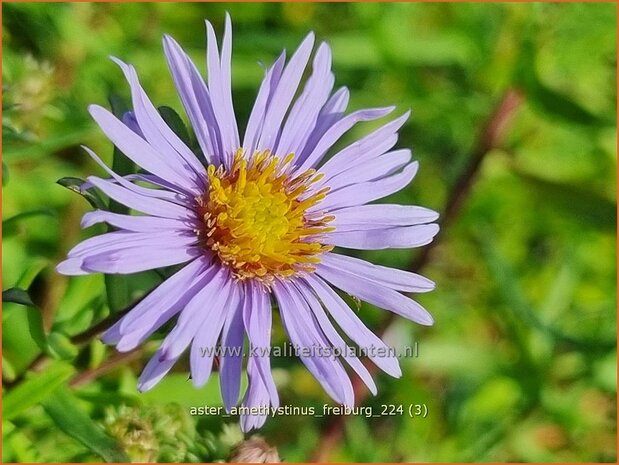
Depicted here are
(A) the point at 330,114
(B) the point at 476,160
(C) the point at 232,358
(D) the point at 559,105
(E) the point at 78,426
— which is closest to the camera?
(C) the point at 232,358

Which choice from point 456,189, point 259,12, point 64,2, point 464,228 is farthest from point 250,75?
point 464,228

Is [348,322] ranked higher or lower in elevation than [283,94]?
lower

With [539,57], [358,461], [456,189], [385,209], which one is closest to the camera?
[385,209]

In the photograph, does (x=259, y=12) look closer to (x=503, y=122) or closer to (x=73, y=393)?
(x=503, y=122)

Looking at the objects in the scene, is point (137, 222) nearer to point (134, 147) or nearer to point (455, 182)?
point (134, 147)

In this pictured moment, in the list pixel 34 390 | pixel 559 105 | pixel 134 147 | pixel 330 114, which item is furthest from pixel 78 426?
pixel 559 105

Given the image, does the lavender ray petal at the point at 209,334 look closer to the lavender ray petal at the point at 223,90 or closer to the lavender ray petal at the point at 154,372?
the lavender ray petal at the point at 154,372
